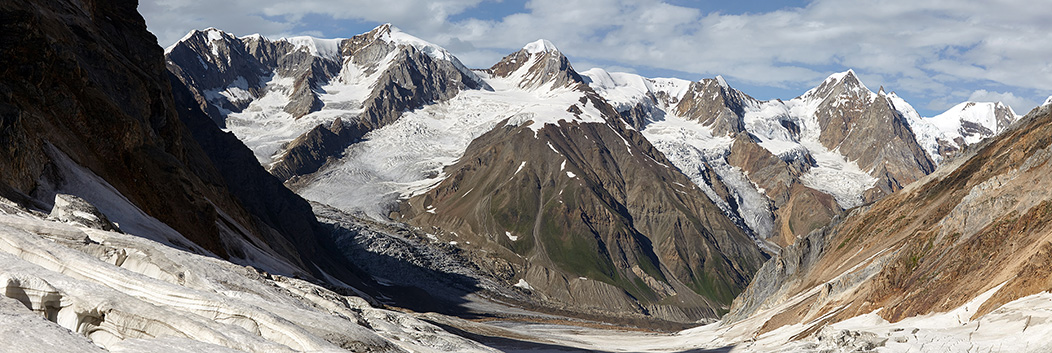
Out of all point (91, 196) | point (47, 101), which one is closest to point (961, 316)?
point (91, 196)

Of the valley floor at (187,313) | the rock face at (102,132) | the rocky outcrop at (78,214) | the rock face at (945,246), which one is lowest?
the rock face at (945,246)

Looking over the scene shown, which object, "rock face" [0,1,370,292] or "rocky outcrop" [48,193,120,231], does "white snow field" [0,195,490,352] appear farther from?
"rock face" [0,1,370,292]

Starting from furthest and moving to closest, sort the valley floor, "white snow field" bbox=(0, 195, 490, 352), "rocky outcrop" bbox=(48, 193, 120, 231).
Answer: "rocky outcrop" bbox=(48, 193, 120, 231), the valley floor, "white snow field" bbox=(0, 195, 490, 352)

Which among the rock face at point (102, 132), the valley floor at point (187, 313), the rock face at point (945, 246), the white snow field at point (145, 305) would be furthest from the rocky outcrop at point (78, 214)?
the rock face at point (945, 246)

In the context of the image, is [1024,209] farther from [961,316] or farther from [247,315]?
[247,315]

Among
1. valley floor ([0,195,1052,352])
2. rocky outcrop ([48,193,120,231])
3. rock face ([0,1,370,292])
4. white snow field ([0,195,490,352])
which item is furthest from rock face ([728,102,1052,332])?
rock face ([0,1,370,292])

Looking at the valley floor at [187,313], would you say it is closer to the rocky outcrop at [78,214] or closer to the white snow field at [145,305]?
the white snow field at [145,305]

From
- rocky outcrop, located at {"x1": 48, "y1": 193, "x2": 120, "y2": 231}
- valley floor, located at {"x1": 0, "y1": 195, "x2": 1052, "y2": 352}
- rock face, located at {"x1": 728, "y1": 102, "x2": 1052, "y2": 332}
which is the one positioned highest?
rocky outcrop, located at {"x1": 48, "y1": 193, "x2": 120, "y2": 231}
